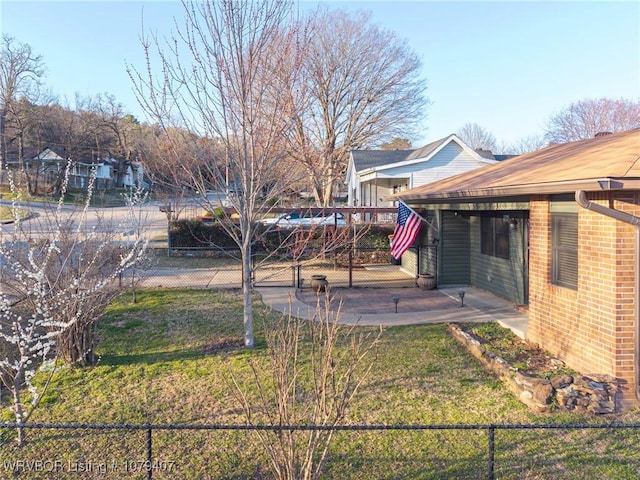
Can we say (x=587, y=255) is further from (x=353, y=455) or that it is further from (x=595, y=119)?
(x=595, y=119)

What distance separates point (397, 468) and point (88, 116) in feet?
165

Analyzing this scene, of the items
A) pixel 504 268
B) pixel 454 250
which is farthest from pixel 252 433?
pixel 454 250

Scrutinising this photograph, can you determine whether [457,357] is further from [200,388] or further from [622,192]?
[200,388]

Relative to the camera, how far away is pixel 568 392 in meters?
5.09

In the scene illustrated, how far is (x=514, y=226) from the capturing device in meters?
10.2

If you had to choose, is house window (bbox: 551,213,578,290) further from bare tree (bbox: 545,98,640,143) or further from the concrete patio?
bare tree (bbox: 545,98,640,143)

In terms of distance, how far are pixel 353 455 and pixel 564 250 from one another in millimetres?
4214

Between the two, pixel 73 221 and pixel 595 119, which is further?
pixel 595 119

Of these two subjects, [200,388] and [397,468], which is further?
[200,388]

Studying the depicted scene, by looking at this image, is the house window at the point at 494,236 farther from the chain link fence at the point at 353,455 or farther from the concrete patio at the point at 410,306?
the chain link fence at the point at 353,455

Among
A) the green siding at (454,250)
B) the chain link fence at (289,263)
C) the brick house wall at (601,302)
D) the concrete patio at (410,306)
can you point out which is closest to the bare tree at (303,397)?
the concrete patio at (410,306)

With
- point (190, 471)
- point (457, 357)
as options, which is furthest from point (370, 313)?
point (190, 471)

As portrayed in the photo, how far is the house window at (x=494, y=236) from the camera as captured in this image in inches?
420

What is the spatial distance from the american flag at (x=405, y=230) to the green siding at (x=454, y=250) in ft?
4.14
